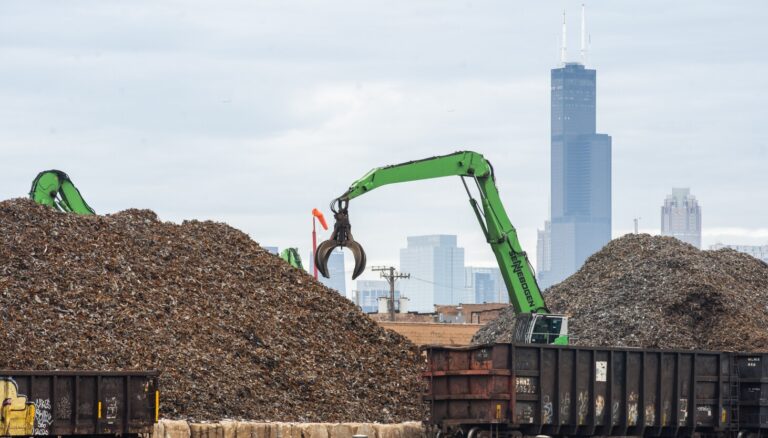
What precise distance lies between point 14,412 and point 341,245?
1090cm

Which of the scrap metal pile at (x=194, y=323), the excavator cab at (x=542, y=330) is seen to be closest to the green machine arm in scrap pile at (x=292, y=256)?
the scrap metal pile at (x=194, y=323)

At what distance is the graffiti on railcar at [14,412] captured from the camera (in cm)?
2780

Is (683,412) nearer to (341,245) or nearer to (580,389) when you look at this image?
(580,389)

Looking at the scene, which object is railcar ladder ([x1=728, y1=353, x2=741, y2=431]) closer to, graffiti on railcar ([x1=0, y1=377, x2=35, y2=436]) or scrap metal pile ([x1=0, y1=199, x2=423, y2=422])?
scrap metal pile ([x1=0, y1=199, x2=423, y2=422])

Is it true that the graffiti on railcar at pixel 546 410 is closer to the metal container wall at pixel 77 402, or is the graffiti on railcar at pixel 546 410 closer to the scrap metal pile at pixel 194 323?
the scrap metal pile at pixel 194 323

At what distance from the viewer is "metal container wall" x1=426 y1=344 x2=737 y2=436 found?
31453mm

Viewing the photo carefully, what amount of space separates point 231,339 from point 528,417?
1064 centimetres

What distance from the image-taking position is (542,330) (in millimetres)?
38250

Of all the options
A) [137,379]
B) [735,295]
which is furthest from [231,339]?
[735,295]

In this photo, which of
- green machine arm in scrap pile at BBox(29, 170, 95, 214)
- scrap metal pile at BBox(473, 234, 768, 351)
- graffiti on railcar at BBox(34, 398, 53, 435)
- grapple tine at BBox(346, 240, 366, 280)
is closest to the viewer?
graffiti on railcar at BBox(34, 398, 53, 435)

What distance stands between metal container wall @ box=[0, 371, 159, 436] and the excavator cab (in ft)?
38.9

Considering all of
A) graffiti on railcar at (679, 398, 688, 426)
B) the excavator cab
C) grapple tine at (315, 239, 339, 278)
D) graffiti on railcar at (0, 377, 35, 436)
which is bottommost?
graffiti on railcar at (679, 398, 688, 426)

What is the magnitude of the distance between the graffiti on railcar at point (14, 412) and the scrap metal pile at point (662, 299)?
917 inches

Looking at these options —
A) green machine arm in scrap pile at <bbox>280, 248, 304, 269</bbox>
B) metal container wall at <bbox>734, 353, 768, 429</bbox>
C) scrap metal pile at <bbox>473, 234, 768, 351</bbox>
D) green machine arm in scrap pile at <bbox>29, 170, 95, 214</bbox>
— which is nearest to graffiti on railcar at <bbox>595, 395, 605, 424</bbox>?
metal container wall at <bbox>734, 353, 768, 429</bbox>
